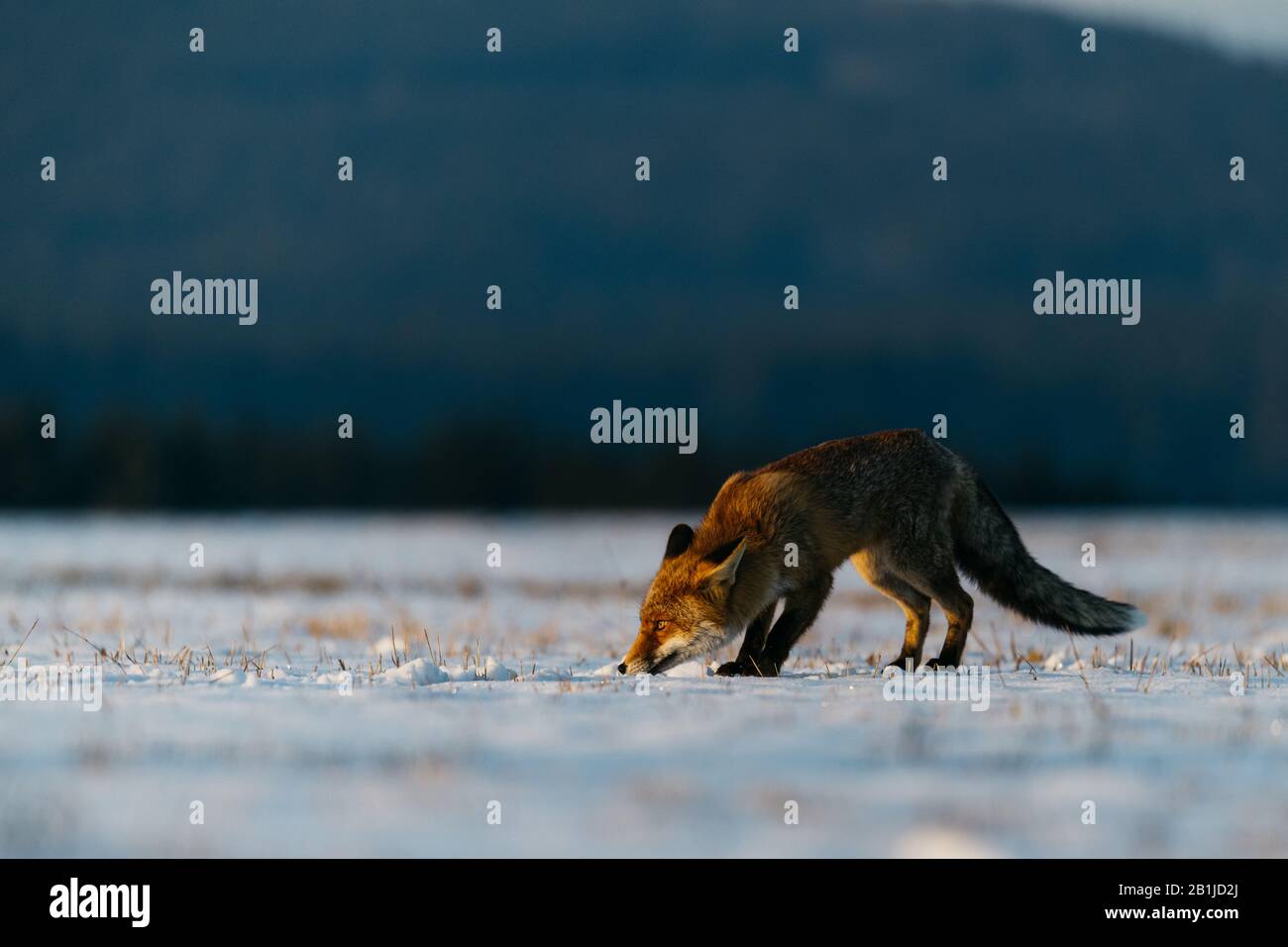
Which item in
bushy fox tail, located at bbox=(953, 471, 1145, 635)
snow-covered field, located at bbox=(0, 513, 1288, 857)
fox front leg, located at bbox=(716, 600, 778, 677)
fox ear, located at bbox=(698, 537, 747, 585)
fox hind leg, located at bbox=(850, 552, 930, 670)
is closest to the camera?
snow-covered field, located at bbox=(0, 513, 1288, 857)

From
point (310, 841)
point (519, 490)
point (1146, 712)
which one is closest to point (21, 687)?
point (310, 841)

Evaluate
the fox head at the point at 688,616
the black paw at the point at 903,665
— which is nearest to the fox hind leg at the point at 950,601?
the black paw at the point at 903,665

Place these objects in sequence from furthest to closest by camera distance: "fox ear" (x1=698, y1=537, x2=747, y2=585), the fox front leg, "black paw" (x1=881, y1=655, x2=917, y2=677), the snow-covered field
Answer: the fox front leg < "black paw" (x1=881, y1=655, x2=917, y2=677) < "fox ear" (x1=698, y1=537, x2=747, y2=585) < the snow-covered field

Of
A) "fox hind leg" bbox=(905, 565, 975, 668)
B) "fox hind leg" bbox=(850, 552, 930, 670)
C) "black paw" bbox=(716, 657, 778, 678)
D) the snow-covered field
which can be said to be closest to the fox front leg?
"black paw" bbox=(716, 657, 778, 678)

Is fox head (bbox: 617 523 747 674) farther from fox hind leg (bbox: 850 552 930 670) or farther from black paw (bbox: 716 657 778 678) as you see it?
fox hind leg (bbox: 850 552 930 670)

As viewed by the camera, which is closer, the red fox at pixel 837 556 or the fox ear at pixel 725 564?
the fox ear at pixel 725 564

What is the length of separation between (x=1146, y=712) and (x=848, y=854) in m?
2.83

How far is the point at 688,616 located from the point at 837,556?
1.04m

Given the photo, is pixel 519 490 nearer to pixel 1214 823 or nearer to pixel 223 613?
pixel 223 613

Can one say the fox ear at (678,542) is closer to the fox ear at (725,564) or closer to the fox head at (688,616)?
the fox head at (688,616)

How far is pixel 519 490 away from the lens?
1992 inches

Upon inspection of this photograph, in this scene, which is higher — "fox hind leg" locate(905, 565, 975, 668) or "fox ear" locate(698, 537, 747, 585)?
"fox ear" locate(698, 537, 747, 585)

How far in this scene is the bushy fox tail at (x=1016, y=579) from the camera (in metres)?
8.22

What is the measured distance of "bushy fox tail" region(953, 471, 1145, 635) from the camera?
822cm
